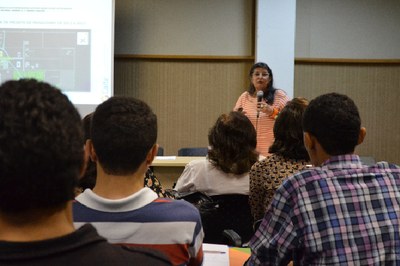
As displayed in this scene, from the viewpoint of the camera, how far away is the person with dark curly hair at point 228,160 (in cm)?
253

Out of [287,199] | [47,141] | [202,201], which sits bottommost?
[202,201]

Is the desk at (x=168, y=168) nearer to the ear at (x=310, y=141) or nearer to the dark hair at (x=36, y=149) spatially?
the ear at (x=310, y=141)

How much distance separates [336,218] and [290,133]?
0.88 m

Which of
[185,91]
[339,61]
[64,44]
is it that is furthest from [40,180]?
[339,61]

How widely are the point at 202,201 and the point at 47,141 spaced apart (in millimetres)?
1835

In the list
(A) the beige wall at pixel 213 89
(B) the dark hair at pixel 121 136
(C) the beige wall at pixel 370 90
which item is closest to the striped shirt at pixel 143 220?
(B) the dark hair at pixel 121 136

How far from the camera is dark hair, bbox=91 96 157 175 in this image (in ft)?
4.21

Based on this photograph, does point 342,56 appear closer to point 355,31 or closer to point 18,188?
point 355,31

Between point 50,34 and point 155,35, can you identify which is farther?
point 155,35

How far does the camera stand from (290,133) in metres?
2.17

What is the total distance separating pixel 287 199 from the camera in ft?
4.45

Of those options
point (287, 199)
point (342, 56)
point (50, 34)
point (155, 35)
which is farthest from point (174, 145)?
point (287, 199)

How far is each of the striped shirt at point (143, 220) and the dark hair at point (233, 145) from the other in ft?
4.23

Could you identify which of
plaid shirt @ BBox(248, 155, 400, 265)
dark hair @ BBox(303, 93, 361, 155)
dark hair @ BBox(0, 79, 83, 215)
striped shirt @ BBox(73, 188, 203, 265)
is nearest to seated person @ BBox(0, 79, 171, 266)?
dark hair @ BBox(0, 79, 83, 215)
